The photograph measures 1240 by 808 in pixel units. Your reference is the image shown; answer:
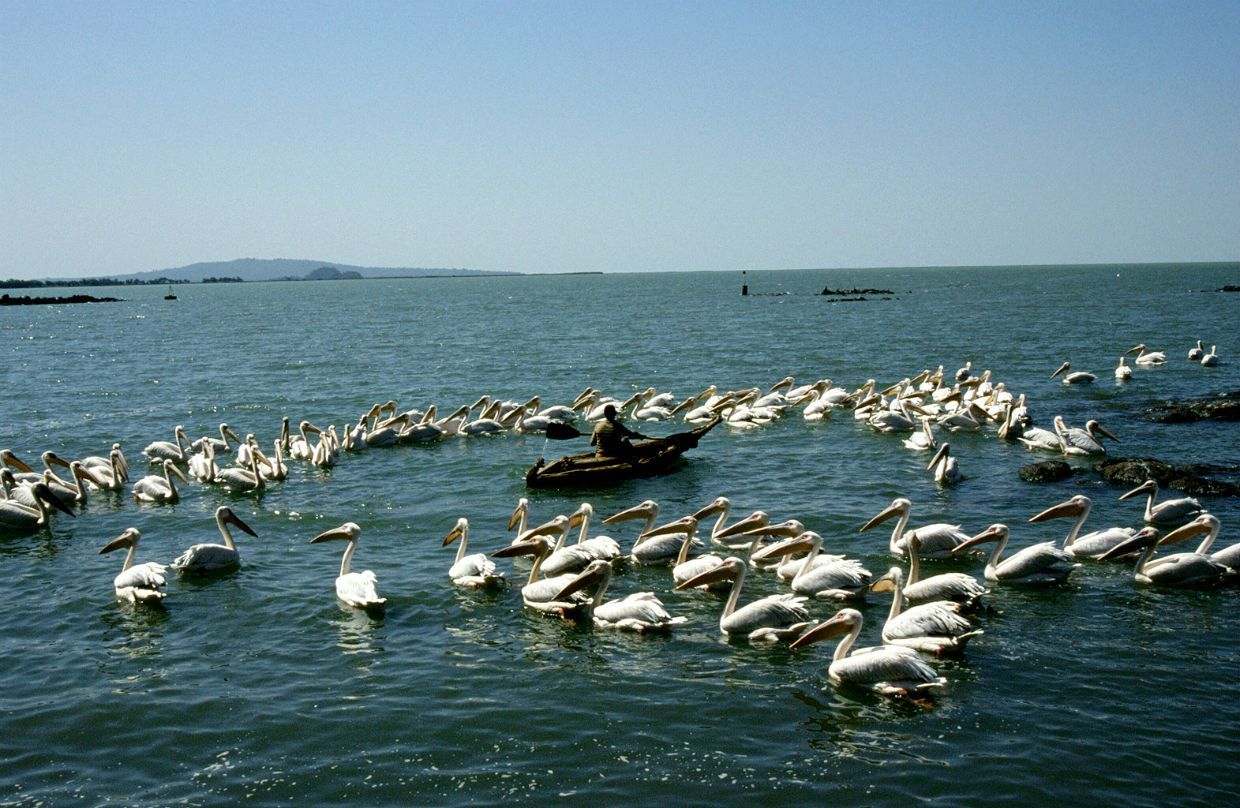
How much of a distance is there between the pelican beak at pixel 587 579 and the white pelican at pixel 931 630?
3035 millimetres

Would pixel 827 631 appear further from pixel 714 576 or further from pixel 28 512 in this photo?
pixel 28 512

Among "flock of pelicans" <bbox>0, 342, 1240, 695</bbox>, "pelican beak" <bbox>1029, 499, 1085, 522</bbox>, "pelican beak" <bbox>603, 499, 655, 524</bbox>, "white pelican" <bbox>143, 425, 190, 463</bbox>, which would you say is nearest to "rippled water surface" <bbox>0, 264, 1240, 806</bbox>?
"flock of pelicans" <bbox>0, 342, 1240, 695</bbox>

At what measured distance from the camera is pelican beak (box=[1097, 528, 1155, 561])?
40.0 ft

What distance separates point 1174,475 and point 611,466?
941cm

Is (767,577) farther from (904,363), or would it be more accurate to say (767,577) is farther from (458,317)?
(458,317)

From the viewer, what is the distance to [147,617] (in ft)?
38.4

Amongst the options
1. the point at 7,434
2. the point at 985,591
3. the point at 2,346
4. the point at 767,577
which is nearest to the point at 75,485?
the point at 7,434

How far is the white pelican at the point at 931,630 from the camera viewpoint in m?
9.79

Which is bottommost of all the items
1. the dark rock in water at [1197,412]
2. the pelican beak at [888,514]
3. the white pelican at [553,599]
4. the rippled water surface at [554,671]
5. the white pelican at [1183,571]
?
the rippled water surface at [554,671]

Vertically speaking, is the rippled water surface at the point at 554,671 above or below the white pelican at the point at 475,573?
below

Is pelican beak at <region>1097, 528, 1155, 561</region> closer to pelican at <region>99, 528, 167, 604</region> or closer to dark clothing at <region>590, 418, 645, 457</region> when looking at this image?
dark clothing at <region>590, 418, 645, 457</region>

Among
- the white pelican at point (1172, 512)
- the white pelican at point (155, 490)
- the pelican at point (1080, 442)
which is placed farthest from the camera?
the pelican at point (1080, 442)

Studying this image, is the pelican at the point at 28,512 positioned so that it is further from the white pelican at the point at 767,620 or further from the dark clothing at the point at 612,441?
the white pelican at the point at 767,620

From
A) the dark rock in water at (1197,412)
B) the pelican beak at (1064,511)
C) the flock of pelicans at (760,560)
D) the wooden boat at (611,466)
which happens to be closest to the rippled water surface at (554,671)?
the flock of pelicans at (760,560)
